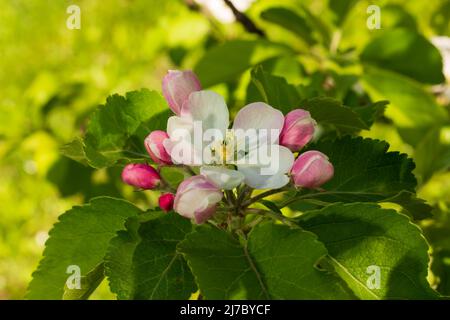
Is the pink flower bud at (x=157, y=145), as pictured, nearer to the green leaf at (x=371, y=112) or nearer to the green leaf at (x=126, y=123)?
the green leaf at (x=126, y=123)

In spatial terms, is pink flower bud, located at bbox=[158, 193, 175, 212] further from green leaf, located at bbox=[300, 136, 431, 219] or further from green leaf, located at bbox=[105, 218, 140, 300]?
green leaf, located at bbox=[300, 136, 431, 219]

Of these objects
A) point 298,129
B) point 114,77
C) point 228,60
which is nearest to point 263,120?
point 298,129

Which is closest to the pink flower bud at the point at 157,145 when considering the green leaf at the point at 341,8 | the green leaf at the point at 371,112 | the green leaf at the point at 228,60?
the green leaf at the point at 371,112

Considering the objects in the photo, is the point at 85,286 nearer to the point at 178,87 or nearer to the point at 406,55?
the point at 178,87

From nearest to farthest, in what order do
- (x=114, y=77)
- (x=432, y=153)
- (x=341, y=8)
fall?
(x=432, y=153) → (x=341, y=8) → (x=114, y=77)

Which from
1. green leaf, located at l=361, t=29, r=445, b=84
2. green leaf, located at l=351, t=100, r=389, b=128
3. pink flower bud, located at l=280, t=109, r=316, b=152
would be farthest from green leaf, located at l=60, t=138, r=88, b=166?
green leaf, located at l=361, t=29, r=445, b=84
